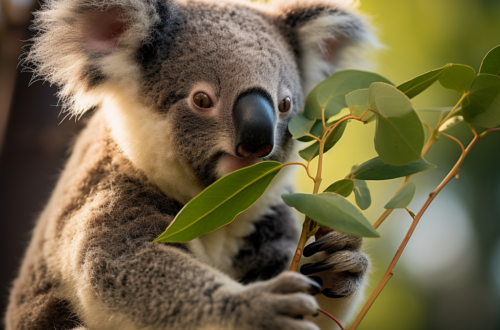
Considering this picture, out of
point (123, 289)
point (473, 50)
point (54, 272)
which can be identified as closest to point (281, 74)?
point (123, 289)

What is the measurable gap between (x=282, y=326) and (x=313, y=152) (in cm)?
58

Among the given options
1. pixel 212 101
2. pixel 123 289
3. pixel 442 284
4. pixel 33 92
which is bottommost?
pixel 442 284

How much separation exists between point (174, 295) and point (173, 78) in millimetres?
743

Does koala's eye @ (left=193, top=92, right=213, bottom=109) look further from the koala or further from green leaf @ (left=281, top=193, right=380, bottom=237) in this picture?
green leaf @ (left=281, top=193, right=380, bottom=237)

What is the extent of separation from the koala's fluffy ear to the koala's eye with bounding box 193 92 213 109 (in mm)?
304

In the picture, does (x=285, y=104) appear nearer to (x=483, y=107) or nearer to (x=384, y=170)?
(x=384, y=170)

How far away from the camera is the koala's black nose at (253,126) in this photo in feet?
4.13

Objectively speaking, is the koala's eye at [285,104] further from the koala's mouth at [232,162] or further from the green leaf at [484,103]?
the green leaf at [484,103]

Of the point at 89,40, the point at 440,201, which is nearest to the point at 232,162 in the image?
the point at 89,40

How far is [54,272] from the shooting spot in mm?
1643

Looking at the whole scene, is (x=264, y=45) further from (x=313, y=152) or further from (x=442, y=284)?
(x=442, y=284)

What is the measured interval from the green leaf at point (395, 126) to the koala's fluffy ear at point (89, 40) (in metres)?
0.88

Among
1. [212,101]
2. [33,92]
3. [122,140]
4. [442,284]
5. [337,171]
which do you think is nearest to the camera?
[212,101]

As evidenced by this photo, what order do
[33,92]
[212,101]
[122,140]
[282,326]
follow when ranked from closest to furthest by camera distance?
1. [282,326]
2. [212,101]
3. [122,140]
4. [33,92]
